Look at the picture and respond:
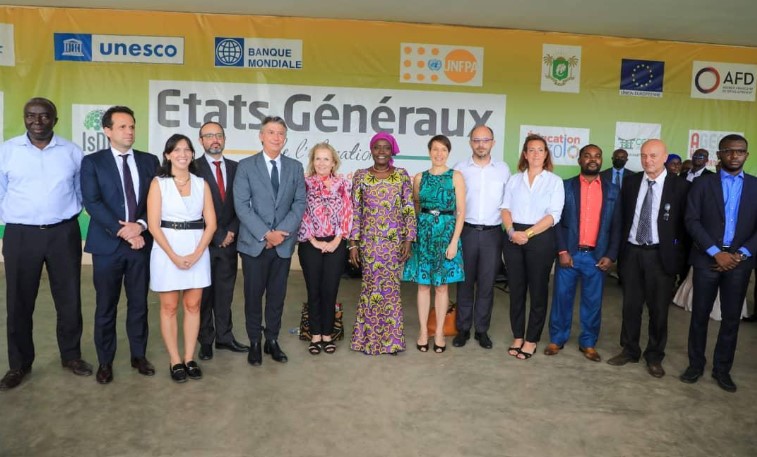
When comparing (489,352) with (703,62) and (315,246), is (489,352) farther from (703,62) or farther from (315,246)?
(703,62)

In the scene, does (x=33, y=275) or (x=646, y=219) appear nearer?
(x=33, y=275)

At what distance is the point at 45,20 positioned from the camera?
264 inches

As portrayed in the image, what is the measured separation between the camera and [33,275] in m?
3.47

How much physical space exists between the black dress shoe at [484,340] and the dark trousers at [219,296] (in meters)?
1.81

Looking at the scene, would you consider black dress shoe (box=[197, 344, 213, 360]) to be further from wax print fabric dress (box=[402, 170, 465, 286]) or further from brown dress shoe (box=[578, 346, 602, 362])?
brown dress shoe (box=[578, 346, 602, 362])

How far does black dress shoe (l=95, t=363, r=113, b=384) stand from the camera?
3488 millimetres

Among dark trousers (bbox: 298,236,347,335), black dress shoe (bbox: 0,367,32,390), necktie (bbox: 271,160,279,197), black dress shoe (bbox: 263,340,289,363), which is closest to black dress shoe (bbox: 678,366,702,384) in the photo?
dark trousers (bbox: 298,236,347,335)

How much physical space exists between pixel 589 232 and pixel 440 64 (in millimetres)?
3671

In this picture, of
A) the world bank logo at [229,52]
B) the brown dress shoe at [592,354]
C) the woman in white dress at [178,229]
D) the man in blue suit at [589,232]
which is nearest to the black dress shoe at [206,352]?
the woman in white dress at [178,229]

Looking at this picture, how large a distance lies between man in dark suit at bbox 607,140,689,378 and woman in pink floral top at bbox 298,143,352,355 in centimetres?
188

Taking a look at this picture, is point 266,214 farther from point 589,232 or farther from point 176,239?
point 589,232

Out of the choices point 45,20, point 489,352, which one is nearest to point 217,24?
Result: point 45,20

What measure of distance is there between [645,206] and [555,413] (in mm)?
1501

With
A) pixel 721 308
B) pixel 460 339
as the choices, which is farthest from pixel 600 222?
pixel 460 339
